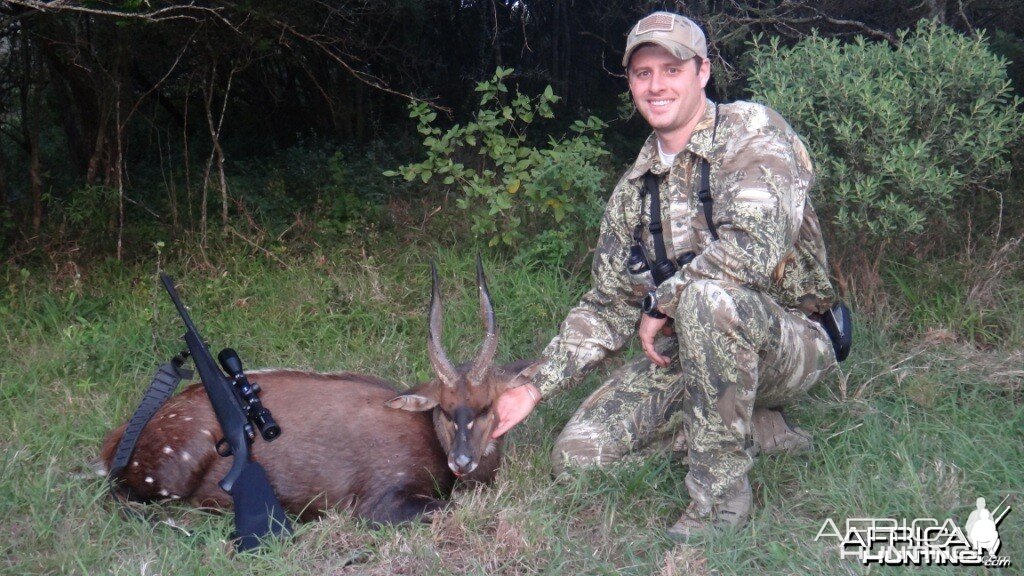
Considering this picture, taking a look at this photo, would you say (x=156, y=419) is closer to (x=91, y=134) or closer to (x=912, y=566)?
(x=912, y=566)

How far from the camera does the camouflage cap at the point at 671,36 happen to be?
4102 millimetres

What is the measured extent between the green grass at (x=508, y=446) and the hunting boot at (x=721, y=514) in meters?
0.08

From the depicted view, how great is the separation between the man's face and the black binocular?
55 centimetres

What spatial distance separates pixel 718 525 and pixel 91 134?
270 inches

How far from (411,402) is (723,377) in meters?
1.51

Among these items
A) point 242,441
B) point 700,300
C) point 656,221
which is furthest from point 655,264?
point 242,441

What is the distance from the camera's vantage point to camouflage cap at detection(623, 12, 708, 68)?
4.10 metres

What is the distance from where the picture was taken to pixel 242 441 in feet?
13.0

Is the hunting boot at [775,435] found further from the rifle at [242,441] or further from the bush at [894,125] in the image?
the rifle at [242,441]

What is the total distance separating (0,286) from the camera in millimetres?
6672

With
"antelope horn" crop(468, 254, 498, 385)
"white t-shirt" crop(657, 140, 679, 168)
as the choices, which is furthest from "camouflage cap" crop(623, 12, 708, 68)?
"antelope horn" crop(468, 254, 498, 385)

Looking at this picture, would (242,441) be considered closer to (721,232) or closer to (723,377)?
(723,377)

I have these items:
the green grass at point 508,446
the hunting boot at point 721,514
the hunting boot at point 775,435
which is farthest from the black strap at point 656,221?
the hunting boot at point 721,514

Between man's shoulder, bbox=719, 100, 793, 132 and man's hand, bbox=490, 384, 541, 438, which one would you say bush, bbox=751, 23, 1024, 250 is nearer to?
man's shoulder, bbox=719, 100, 793, 132
